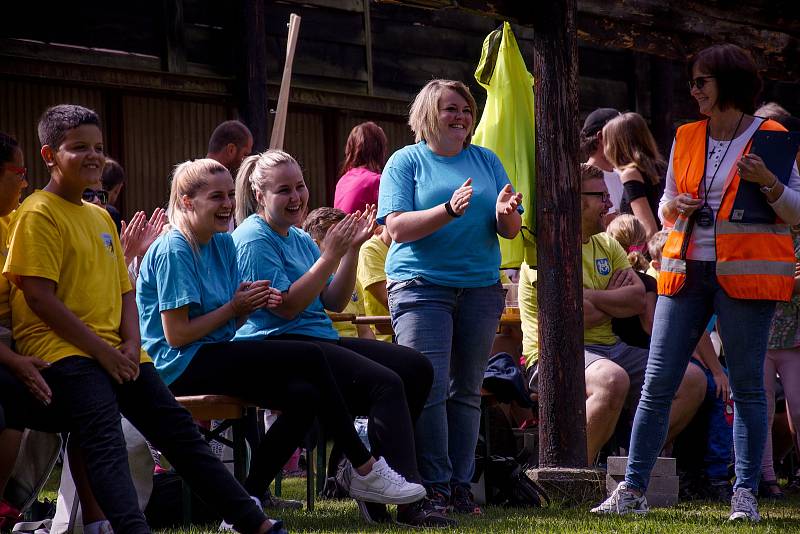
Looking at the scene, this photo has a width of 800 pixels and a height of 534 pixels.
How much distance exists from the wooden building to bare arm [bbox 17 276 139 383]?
4.10 m

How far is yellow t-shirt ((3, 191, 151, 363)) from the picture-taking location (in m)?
4.70

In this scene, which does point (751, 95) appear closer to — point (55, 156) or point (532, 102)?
point (532, 102)

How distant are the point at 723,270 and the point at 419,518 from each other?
160cm

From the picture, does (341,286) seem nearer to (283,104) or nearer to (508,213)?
(508,213)

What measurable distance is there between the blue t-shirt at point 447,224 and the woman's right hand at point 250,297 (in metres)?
0.73

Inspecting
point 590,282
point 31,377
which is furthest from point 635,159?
point 31,377

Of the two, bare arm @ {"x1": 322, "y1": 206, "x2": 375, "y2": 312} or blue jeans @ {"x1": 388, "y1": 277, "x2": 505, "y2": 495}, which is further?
bare arm @ {"x1": 322, "y1": 206, "x2": 375, "y2": 312}

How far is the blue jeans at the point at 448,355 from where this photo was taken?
5879 mm

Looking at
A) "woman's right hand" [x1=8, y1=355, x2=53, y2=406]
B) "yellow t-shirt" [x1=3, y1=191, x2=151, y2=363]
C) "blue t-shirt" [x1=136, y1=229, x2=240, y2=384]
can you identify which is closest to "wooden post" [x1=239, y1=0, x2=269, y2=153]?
"blue t-shirt" [x1=136, y1=229, x2=240, y2=384]

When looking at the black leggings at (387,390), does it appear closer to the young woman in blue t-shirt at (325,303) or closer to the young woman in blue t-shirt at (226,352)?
the young woman in blue t-shirt at (325,303)

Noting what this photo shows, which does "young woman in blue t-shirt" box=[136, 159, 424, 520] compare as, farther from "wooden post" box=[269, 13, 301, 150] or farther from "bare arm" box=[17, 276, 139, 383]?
"wooden post" box=[269, 13, 301, 150]

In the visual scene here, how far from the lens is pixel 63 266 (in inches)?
189

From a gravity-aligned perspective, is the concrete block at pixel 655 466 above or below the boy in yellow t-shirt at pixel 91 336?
below

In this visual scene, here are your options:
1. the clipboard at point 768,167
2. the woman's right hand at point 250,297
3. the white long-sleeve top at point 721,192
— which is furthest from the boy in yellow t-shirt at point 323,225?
the clipboard at point 768,167
